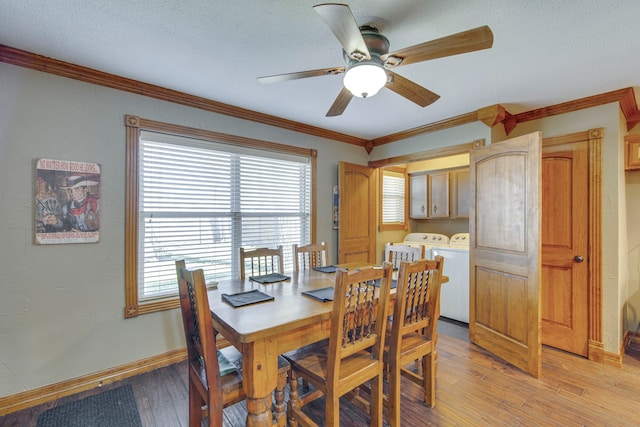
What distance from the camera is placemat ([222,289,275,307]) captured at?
181 cm

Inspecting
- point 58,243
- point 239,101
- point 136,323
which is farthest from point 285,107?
point 136,323

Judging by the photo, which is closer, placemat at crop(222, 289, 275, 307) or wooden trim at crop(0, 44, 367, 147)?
placemat at crop(222, 289, 275, 307)

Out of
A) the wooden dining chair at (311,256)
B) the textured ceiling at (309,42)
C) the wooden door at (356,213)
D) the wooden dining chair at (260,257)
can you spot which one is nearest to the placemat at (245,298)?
the wooden dining chair at (260,257)

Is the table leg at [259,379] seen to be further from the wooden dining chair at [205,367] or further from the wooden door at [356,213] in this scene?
the wooden door at [356,213]

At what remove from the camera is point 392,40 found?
1.88 m

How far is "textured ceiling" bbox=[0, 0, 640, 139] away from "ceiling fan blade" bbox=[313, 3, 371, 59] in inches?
10.4

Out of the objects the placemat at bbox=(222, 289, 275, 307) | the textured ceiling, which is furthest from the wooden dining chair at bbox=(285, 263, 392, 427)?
the textured ceiling

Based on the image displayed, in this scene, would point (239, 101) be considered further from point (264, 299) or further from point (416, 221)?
point (416, 221)

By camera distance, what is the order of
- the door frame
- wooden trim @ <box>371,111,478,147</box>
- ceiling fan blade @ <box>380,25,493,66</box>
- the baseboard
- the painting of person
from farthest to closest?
wooden trim @ <box>371,111,478,147</box>
the door frame
the painting of person
the baseboard
ceiling fan blade @ <box>380,25,493,66</box>

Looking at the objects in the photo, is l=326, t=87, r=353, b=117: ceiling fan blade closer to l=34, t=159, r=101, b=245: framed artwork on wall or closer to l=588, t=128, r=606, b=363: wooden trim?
l=34, t=159, r=101, b=245: framed artwork on wall

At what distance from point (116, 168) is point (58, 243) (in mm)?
700

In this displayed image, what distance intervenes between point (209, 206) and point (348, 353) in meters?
2.09

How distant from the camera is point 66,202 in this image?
2.23 m

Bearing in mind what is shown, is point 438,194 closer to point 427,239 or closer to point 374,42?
point 427,239
